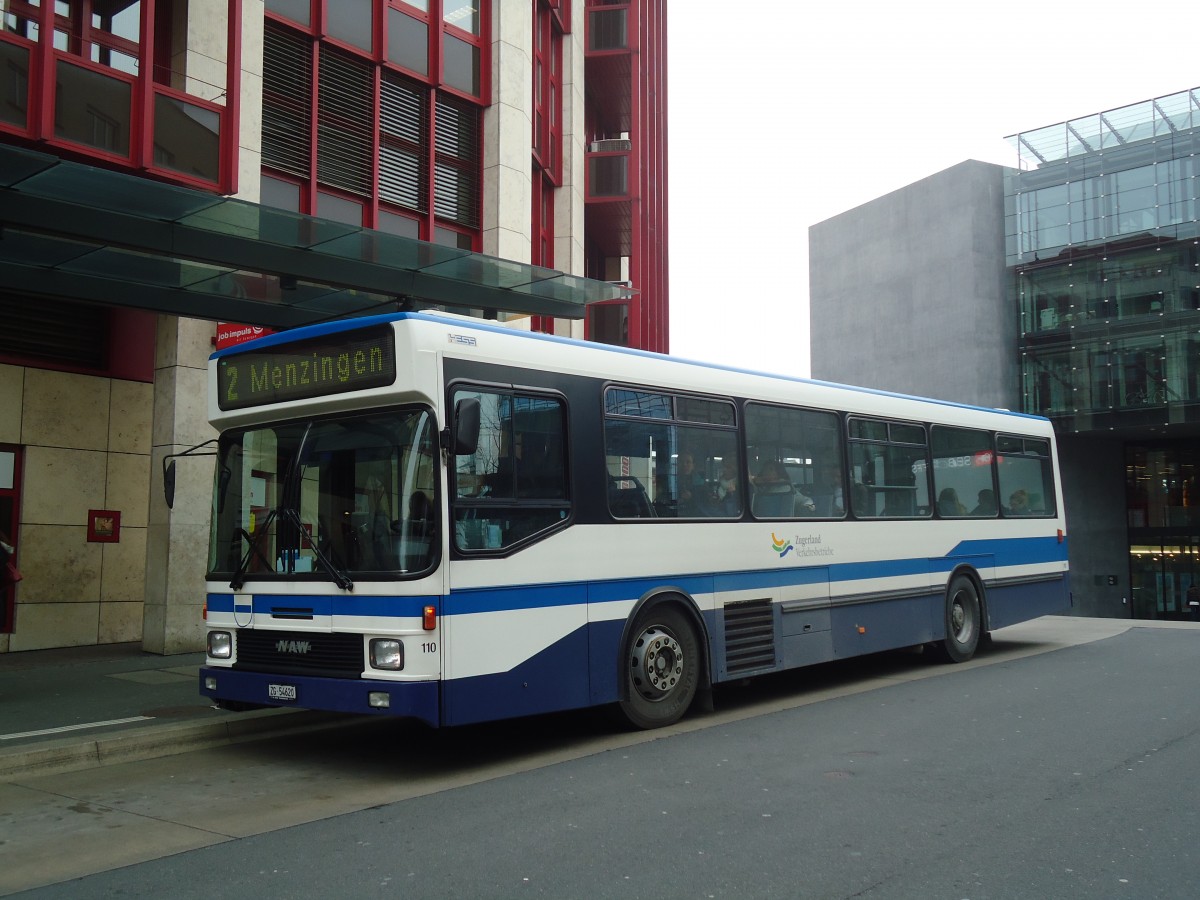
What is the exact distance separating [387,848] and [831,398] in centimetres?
746

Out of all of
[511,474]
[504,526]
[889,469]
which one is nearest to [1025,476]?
[889,469]

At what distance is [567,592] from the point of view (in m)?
8.53

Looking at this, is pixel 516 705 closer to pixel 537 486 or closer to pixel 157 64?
pixel 537 486

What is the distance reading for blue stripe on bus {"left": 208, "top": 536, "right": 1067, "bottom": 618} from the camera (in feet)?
24.9

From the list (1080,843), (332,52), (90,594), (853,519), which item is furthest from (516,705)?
(332,52)

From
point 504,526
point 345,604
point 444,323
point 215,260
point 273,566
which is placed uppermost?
point 215,260

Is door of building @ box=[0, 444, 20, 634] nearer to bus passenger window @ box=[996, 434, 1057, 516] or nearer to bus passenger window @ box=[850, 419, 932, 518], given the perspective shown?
bus passenger window @ box=[850, 419, 932, 518]

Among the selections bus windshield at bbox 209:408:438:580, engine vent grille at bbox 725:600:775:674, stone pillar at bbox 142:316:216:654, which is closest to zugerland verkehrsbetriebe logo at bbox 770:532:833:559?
engine vent grille at bbox 725:600:775:674

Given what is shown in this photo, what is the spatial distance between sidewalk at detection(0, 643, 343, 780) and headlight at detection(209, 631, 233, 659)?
717mm

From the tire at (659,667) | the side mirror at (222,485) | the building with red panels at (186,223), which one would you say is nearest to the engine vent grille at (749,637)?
the tire at (659,667)

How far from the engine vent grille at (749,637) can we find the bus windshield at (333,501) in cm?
357

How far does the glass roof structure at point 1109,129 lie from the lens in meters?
48.8

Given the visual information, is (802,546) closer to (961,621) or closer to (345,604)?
(961,621)

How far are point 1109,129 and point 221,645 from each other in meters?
52.1
